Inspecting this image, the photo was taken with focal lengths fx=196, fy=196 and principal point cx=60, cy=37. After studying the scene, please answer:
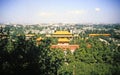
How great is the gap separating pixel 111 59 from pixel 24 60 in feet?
32.4

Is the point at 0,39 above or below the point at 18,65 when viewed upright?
above

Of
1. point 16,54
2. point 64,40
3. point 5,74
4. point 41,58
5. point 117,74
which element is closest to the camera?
point 5,74

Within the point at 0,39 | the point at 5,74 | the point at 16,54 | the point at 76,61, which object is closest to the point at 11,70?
the point at 5,74

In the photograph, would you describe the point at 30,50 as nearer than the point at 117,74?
Yes

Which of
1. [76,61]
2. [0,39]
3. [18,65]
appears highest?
[0,39]

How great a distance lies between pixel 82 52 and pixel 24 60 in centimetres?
995

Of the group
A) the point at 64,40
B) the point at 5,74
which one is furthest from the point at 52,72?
the point at 64,40

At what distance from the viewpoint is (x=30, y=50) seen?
4664 mm

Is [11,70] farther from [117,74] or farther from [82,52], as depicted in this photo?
[82,52]

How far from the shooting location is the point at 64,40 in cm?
1806

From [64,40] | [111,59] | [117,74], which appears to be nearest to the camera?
[117,74]

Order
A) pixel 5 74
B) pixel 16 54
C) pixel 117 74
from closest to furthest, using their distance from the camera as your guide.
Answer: pixel 5 74 < pixel 16 54 < pixel 117 74

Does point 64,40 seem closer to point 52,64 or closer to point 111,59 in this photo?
point 111,59

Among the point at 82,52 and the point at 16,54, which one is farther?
the point at 82,52
